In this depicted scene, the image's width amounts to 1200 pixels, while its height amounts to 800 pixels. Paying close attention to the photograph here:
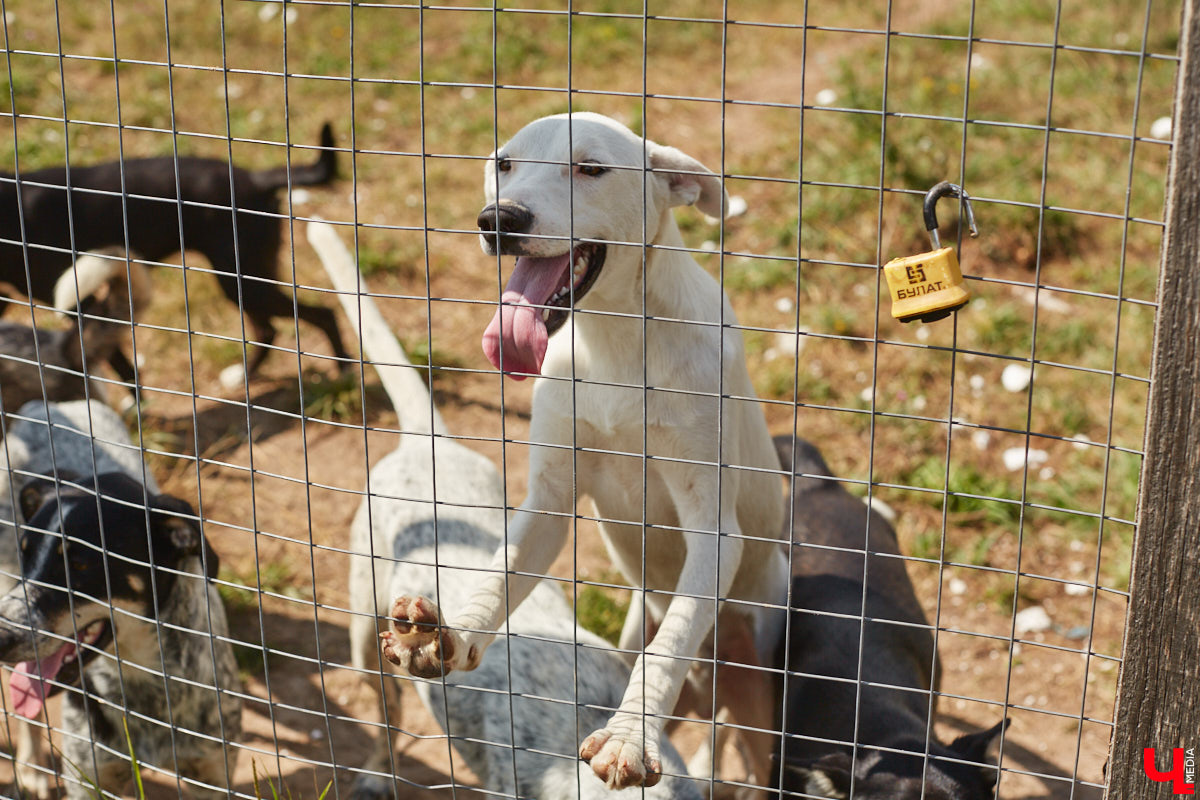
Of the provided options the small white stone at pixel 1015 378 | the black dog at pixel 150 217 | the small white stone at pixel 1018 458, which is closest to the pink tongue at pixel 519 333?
the small white stone at pixel 1018 458

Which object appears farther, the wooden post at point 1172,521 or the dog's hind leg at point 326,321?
the dog's hind leg at point 326,321

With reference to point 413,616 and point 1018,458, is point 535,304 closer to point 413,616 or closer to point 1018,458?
point 413,616

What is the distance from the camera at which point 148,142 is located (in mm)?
8273

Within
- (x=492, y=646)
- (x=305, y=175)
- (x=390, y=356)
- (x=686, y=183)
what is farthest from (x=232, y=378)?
Result: (x=686, y=183)

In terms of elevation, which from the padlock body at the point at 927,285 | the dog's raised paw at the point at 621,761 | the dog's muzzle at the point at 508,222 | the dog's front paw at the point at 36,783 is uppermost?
the dog's muzzle at the point at 508,222

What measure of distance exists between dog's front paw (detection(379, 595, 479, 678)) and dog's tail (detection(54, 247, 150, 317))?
227cm

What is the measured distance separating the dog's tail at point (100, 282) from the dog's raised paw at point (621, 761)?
8.98 feet

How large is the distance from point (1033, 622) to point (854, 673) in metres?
1.31

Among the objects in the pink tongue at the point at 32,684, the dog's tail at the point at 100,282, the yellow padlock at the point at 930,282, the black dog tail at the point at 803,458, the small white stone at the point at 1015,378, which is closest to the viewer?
the yellow padlock at the point at 930,282

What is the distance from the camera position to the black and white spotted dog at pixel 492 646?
10.7 feet

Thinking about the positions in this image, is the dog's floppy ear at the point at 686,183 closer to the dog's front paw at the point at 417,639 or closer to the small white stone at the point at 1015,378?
the dog's front paw at the point at 417,639

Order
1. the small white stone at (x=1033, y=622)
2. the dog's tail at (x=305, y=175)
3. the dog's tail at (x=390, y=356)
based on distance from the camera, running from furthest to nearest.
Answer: the dog's tail at (x=305, y=175) < the small white stone at (x=1033, y=622) < the dog's tail at (x=390, y=356)

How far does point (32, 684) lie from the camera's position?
3.49 m

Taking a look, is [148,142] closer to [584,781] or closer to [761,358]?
[761,358]
